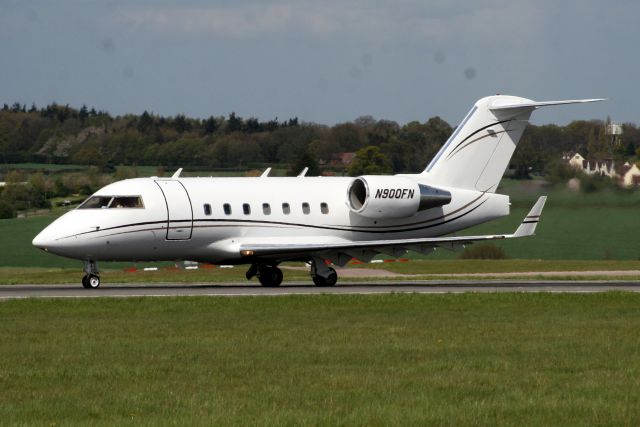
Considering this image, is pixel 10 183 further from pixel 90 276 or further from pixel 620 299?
pixel 620 299

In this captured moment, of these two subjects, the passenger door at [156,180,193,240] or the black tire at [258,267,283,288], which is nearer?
the passenger door at [156,180,193,240]

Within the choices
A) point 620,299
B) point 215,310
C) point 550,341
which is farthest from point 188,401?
point 620,299

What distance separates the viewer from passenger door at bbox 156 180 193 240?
35094mm

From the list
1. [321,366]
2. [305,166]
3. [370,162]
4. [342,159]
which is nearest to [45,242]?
[321,366]

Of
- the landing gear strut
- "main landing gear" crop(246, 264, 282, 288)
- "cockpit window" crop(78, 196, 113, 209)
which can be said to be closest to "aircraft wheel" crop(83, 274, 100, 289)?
"cockpit window" crop(78, 196, 113, 209)

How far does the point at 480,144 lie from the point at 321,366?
23531mm

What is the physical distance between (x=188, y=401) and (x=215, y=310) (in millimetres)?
12904

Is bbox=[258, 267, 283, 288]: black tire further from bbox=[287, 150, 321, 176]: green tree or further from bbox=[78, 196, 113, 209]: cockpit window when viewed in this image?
bbox=[287, 150, 321, 176]: green tree

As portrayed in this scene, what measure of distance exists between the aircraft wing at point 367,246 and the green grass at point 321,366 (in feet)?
27.2

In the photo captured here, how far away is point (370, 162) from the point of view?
94.7m

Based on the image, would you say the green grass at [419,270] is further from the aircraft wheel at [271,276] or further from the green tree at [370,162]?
the green tree at [370,162]

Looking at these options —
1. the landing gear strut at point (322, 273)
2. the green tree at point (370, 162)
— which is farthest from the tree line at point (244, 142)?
the landing gear strut at point (322, 273)

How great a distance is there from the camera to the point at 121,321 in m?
24.3

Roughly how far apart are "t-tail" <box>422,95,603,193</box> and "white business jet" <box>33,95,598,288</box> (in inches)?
1.2
